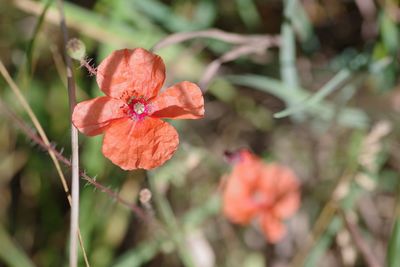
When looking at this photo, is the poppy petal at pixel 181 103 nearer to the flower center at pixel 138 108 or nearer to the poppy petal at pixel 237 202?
the flower center at pixel 138 108

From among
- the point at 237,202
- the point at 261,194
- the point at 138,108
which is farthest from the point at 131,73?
the point at 261,194

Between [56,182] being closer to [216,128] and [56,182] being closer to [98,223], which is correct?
[98,223]

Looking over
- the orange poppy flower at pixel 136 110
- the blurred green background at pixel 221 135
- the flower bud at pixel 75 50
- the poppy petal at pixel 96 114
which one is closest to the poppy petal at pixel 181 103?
the orange poppy flower at pixel 136 110

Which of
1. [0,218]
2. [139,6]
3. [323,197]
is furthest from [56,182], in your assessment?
[323,197]

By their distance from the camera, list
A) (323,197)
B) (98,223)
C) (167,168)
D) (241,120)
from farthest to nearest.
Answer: (241,120) → (323,197) → (98,223) → (167,168)

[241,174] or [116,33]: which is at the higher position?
[116,33]
